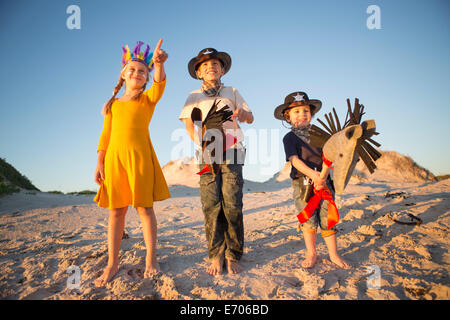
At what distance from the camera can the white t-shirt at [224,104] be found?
8.23ft

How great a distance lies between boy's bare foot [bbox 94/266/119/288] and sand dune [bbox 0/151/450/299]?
0.05 m

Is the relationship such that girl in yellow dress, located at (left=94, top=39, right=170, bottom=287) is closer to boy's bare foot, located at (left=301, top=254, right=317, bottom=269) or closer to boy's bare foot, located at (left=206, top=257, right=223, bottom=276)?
boy's bare foot, located at (left=206, top=257, right=223, bottom=276)

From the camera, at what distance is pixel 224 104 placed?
252cm

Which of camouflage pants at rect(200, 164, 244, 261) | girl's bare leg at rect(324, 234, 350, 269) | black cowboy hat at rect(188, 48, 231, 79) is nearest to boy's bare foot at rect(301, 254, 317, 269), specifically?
girl's bare leg at rect(324, 234, 350, 269)

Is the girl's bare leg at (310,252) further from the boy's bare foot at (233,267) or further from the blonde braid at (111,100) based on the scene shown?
the blonde braid at (111,100)

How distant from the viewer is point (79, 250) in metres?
2.96

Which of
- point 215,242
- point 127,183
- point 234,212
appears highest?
point 127,183

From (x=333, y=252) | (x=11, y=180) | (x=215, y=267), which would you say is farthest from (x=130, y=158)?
(x=11, y=180)

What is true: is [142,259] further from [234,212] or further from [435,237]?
[435,237]

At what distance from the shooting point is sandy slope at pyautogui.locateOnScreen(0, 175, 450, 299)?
1920mm

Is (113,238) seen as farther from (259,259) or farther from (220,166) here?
(259,259)

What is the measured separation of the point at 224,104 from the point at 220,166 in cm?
67
